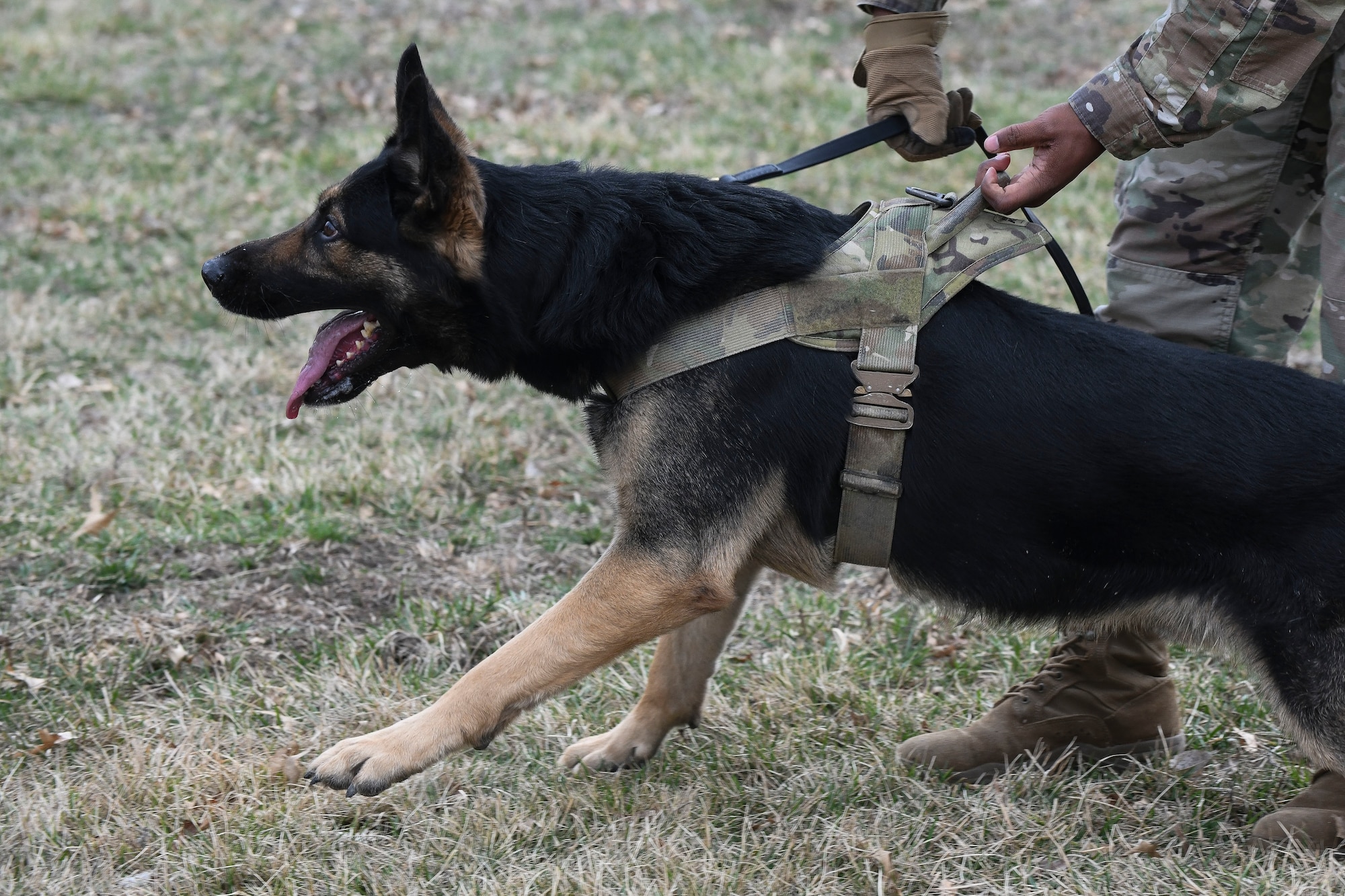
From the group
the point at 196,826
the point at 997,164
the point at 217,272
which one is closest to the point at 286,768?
the point at 196,826

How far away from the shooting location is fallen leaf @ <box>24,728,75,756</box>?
135 inches

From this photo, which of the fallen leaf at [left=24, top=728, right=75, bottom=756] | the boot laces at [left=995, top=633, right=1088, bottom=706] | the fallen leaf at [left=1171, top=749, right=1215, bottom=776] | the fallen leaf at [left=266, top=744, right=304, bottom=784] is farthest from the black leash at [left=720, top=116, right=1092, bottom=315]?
the fallen leaf at [left=24, top=728, right=75, bottom=756]

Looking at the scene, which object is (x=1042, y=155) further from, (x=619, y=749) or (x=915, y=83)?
(x=619, y=749)

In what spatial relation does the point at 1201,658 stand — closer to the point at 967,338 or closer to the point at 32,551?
the point at 967,338

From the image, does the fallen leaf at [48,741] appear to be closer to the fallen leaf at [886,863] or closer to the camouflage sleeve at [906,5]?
the fallen leaf at [886,863]

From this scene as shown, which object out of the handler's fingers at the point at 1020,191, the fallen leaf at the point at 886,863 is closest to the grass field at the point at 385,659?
the fallen leaf at the point at 886,863

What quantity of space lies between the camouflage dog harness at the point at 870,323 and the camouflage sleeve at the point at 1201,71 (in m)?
0.34

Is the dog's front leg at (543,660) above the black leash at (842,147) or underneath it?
underneath

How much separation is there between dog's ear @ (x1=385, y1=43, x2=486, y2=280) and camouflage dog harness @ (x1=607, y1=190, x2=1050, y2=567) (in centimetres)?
51

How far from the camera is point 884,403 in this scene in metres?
2.95

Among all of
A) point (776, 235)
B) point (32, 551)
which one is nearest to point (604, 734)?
point (776, 235)

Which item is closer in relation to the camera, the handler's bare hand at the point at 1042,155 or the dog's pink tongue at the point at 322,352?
the handler's bare hand at the point at 1042,155

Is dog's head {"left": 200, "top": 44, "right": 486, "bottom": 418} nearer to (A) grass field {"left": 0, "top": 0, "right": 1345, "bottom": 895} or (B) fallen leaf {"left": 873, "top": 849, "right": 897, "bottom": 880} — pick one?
(A) grass field {"left": 0, "top": 0, "right": 1345, "bottom": 895}

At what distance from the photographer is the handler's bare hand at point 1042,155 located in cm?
305
